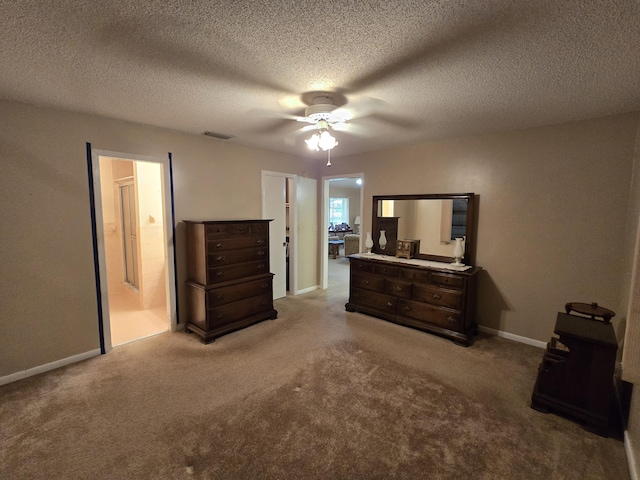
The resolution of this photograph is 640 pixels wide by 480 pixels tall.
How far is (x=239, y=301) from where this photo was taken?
3.52 metres

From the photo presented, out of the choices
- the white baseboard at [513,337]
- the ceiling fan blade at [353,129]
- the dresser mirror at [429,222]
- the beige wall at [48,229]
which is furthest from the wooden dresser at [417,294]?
the beige wall at [48,229]

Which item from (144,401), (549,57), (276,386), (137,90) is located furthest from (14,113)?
(549,57)

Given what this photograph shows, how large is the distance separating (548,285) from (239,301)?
343cm

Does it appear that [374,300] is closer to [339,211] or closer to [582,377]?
[582,377]

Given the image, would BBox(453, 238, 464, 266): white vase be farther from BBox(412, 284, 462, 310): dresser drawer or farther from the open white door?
the open white door

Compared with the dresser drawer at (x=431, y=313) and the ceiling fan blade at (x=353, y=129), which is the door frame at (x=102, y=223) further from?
the dresser drawer at (x=431, y=313)

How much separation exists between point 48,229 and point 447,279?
12.9ft

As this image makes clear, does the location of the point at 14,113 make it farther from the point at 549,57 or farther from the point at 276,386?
the point at 549,57

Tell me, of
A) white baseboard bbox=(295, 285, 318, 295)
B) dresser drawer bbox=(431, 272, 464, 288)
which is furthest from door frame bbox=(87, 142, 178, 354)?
dresser drawer bbox=(431, 272, 464, 288)

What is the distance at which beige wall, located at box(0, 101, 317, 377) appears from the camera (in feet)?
7.86

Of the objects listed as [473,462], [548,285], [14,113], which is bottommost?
[473,462]

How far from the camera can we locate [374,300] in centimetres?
388

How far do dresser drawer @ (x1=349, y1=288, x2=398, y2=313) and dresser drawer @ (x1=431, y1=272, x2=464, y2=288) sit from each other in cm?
59

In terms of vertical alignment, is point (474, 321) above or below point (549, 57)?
below
